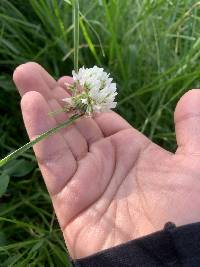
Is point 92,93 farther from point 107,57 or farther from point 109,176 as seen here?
point 107,57

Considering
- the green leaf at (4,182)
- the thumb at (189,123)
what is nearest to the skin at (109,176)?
the thumb at (189,123)

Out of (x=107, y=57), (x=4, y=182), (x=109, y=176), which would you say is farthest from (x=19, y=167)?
(x=107, y=57)

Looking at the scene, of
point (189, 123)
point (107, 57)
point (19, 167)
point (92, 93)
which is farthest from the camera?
point (107, 57)

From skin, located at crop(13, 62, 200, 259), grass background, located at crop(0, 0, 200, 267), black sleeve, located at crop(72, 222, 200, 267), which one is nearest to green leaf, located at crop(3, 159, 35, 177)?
grass background, located at crop(0, 0, 200, 267)

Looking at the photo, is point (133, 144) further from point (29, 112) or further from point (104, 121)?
point (29, 112)

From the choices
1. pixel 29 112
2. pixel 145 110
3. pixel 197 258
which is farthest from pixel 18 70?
pixel 197 258

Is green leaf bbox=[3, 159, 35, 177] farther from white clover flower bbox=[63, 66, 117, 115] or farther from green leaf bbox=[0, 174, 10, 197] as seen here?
white clover flower bbox=[63, 66, 117, 115]

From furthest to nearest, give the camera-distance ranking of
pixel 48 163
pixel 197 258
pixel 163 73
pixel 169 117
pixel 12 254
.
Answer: pixel 169 117, pixel 163 73, pixel 12 254, pixel 48 163, pixel 197 258
